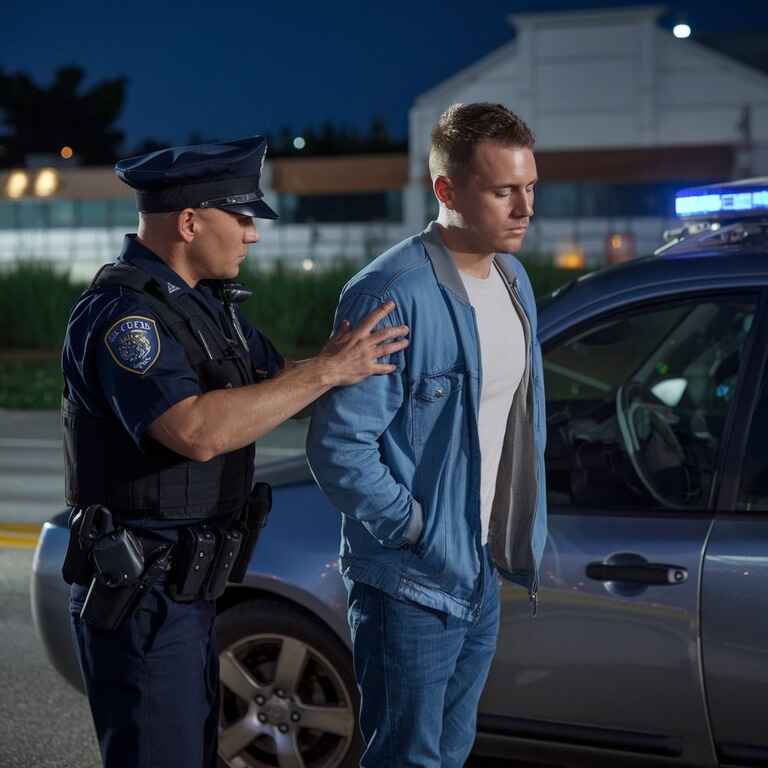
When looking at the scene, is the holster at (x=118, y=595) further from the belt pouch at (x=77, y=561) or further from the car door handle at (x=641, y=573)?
the car door handle at (x=641, y=573)

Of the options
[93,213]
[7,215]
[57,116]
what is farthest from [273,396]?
[57,116]

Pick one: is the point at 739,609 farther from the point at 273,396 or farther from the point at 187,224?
the point at 187,224

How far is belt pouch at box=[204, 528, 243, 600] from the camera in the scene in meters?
2.87

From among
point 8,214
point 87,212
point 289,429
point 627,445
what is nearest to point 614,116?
point 87,212

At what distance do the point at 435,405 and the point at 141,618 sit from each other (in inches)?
28.6

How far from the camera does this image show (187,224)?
2.89m

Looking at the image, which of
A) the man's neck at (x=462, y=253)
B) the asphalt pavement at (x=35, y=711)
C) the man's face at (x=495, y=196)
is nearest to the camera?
the man's face at (x=495, y=196)

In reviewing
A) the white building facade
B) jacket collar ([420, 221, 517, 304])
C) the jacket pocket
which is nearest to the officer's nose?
jacket collar ([420, 221, 517, 304])

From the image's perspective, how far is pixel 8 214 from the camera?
62.7 m

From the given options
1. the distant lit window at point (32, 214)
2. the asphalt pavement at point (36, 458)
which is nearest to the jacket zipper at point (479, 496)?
the asphalt pavement at point (36, 458)

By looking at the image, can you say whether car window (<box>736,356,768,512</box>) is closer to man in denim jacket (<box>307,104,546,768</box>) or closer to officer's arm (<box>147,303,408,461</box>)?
man in denim jacket (<box>307,104,546,768</box>)

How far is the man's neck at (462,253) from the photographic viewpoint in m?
2.91

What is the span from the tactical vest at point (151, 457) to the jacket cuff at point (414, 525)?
1.29ft

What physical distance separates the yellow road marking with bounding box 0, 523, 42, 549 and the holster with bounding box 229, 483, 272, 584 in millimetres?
4796
